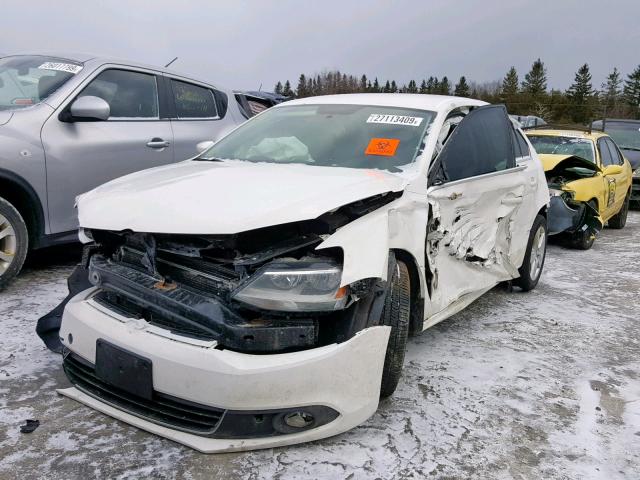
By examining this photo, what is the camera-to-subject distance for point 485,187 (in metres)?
3.68

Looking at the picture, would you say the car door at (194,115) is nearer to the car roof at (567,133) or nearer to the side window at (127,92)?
the side window at (127,92)

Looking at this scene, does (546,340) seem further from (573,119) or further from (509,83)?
(509,83)

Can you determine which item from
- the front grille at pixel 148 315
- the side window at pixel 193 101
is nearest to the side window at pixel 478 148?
the front grille at pixel 148 315

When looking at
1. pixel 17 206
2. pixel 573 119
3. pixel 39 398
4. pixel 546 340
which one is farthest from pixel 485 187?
pixel 573 119

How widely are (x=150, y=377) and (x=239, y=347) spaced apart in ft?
1.19

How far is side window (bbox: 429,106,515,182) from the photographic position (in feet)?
10.7

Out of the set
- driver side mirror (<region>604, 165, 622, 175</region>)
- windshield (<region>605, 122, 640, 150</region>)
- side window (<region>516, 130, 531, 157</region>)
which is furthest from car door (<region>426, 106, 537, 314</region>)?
windshield (<region>605, 122, 640, 150</region>)

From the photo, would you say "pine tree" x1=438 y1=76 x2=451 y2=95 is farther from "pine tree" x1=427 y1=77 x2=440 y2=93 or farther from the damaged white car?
the damaged white car

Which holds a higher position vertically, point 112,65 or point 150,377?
point 112,65

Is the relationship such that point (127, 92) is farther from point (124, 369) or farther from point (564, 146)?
point (564, 146)

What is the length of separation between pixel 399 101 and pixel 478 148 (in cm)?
61

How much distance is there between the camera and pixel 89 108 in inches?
156

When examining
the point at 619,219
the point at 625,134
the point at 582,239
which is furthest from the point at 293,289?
the point at 625,134

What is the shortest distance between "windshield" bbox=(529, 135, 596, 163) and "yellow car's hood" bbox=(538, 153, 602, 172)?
2.05ft
